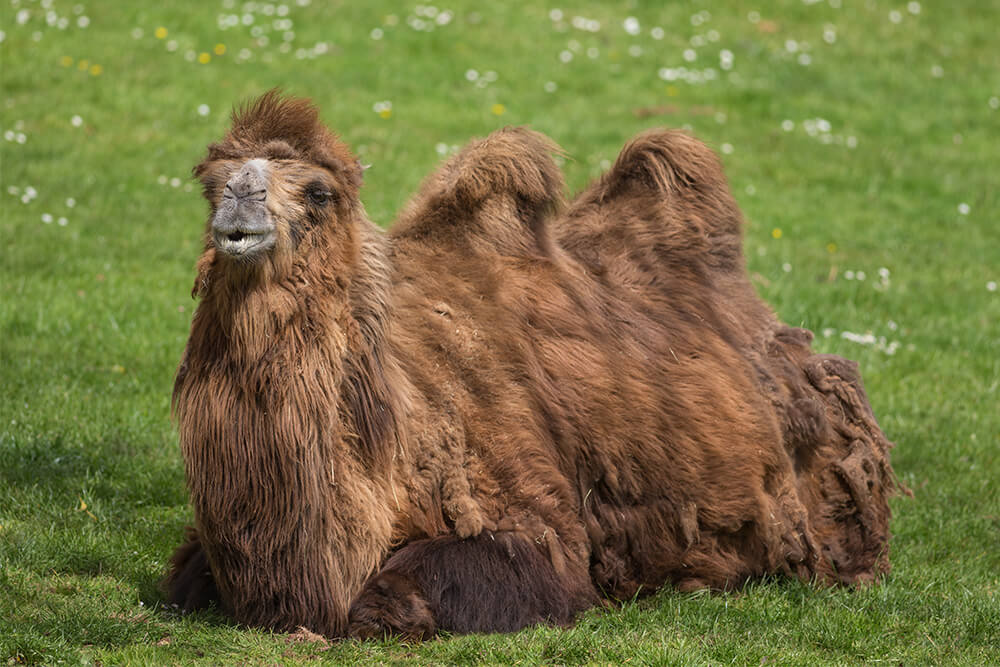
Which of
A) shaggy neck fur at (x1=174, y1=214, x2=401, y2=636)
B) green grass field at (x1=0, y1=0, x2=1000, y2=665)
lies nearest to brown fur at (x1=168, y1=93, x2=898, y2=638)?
shaggy neck fur at (x1=174, y1=214, x2=401, y2=636)

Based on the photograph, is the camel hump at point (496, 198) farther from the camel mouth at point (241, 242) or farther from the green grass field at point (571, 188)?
the camel mouth at point (241, 242)

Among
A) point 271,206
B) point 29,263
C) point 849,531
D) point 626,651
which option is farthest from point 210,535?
point 29,263

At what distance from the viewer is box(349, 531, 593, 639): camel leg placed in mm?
5652

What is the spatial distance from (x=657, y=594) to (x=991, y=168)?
11.4 metres

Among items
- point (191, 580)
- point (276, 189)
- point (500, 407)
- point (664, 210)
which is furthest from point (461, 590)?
point (664, 210)

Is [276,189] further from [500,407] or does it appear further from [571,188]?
[571,188]

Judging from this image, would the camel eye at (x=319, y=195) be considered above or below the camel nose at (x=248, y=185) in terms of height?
below

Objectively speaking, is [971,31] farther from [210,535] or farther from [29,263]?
[210,535]

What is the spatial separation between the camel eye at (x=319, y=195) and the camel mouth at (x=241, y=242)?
0.34 meters

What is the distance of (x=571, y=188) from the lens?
14.0 metres

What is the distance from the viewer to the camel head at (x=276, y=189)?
214 inches

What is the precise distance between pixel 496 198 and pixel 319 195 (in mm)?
1337

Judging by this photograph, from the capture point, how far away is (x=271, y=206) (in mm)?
5500

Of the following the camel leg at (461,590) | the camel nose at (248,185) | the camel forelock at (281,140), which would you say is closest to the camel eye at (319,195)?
the camel forelock at (281,140)
